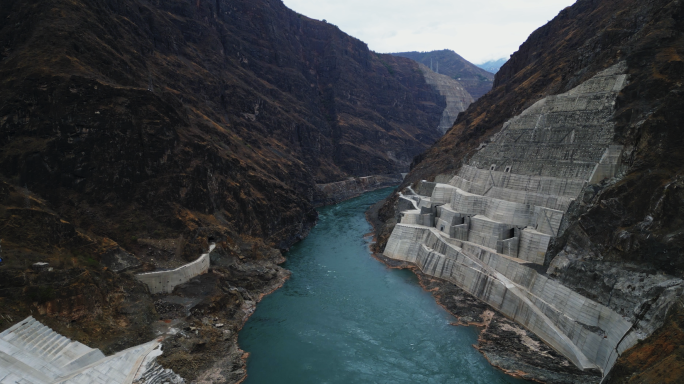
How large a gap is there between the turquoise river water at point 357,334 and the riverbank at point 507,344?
1.00m

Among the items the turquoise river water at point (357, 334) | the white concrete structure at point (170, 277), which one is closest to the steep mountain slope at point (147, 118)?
the white concrete structure at point (170, 277)

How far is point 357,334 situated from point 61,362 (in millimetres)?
23256

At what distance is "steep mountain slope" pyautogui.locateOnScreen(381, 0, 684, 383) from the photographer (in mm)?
26641

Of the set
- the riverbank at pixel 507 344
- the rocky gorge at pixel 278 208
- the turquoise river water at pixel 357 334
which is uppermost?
the rocky gorge at pixel 278 208

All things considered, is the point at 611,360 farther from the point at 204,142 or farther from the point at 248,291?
the point at 204,142

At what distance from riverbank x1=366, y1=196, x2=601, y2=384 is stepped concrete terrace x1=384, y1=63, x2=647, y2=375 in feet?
2.99

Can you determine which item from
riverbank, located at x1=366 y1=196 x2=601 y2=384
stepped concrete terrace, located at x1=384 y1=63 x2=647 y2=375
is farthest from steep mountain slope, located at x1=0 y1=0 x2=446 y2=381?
stepped concrete terrace, located at x1=384 y1=63 x2=647 y2=375

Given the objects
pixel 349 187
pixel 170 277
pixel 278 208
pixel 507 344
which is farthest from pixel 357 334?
pixel 349 187

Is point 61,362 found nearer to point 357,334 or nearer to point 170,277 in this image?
point 170,277

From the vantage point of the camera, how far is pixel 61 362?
27.0m

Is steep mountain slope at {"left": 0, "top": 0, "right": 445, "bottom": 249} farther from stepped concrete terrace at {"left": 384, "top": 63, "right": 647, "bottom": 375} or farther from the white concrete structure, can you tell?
stepped concrete terrace at {"left": 384, "top": 63, "right": 647, "bottom": 375}

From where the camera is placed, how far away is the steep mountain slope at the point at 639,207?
26.6m

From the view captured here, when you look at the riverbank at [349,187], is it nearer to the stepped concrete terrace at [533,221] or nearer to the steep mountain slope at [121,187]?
the steep mountain slope at [121,187]

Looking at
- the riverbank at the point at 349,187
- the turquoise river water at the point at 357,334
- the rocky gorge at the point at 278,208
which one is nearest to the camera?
the rocky gorge at the point at 278,208
